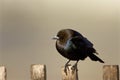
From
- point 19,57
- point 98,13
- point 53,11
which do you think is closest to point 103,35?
point 98,13

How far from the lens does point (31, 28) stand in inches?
79.4

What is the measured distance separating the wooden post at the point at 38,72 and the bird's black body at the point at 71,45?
7.4 inches

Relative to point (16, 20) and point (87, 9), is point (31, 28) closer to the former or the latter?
point (16, 20)

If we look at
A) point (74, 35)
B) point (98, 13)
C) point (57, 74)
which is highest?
point (98, 13)

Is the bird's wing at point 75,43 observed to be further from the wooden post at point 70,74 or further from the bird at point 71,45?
the wooden post at point 70,74

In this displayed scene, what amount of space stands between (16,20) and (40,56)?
0.19 meters

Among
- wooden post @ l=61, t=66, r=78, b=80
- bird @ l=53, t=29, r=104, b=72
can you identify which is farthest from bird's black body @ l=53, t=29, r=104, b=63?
wooden post @ l=61, t=66, r=78, b=80

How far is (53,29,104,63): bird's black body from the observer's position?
1.54 m

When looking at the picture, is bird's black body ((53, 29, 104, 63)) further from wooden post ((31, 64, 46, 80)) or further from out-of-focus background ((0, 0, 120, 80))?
out-of-focus background ((0, 0, 120, 80))

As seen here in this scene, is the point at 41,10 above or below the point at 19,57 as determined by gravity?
above

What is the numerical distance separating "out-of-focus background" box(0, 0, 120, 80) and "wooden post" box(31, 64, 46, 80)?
273 mm

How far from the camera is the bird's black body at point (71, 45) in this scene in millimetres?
1537

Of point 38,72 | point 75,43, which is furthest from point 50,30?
point 75,43

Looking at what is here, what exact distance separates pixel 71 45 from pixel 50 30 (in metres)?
0.49
